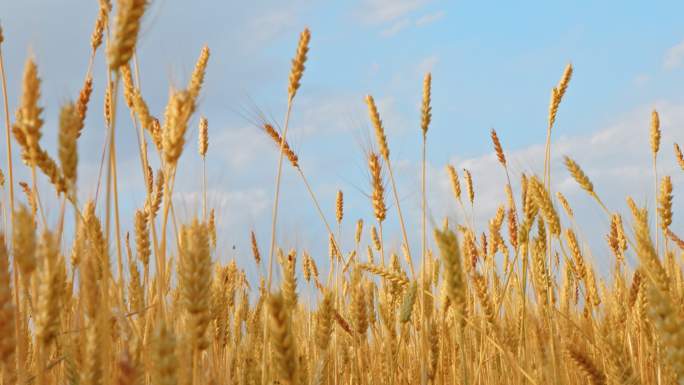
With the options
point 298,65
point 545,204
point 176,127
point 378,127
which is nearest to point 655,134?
point 545,204

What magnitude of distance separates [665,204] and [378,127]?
1.32m

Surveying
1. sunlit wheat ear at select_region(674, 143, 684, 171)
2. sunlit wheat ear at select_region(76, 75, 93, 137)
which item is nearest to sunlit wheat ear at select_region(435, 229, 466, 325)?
sunlit wheat ear at select_region(76, 75, 93, 137)

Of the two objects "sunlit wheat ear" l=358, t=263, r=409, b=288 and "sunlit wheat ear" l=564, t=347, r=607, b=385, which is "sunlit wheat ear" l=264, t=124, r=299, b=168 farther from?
"sunlit wheat ear" l=564, t=347, r=607, b=385

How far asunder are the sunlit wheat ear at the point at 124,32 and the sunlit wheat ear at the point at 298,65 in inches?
35.4

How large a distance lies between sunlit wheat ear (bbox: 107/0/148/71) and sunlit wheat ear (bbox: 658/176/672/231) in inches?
91.4

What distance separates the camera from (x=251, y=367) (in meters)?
2.23

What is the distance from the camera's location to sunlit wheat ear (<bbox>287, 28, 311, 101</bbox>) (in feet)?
7.01

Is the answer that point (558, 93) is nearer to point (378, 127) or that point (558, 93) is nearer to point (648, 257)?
point (378, 127)

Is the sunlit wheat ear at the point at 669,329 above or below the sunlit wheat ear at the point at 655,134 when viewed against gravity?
A: below

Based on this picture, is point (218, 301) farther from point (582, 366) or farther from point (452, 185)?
point (452, 185)

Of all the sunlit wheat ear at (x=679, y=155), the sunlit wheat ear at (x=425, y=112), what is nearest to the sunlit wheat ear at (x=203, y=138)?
the sunlit wheat ear at (x=425, y=112)

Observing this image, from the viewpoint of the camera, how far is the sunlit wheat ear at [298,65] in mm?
2137

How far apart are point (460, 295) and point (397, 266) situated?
210cm

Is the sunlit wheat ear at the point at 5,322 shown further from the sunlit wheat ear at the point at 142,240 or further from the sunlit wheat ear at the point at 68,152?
the sunlit wheat ear at the point at 142,240
